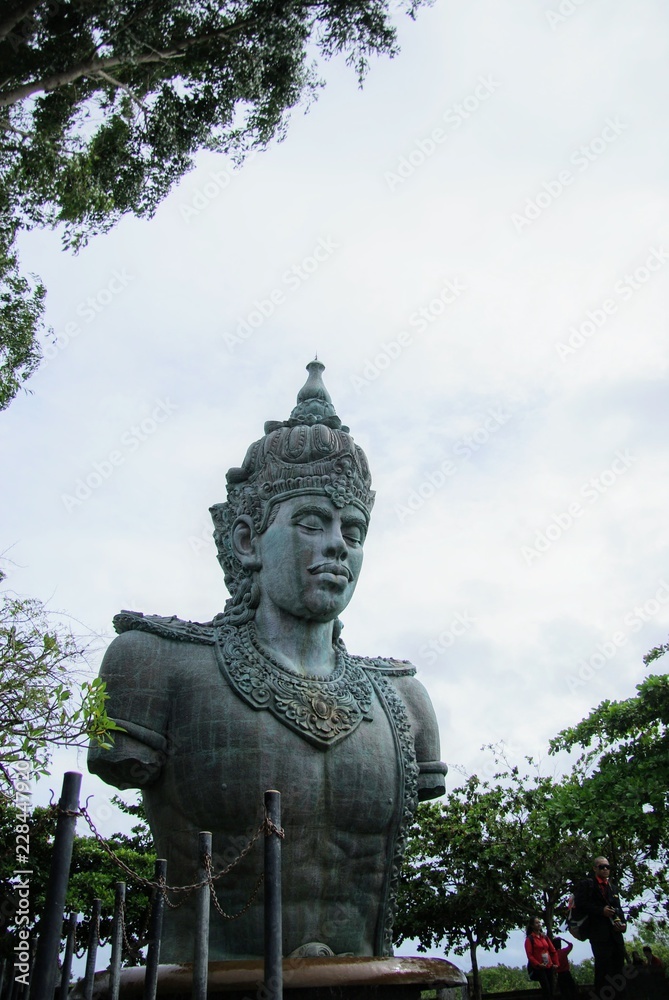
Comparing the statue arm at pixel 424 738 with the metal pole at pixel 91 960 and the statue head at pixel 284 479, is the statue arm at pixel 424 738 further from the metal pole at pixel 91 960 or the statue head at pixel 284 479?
the metal pole at pixel 91 960

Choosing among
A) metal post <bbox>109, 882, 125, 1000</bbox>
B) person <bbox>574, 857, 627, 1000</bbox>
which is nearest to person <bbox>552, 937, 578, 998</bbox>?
person <bbox>574, 857, 627, 1000</bbox>

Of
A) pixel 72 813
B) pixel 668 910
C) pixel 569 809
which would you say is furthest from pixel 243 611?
pixel 668 910

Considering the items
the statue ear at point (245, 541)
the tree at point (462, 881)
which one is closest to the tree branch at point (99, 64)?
the statue ear at point (245, 541)

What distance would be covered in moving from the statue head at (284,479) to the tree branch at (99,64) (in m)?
3.53

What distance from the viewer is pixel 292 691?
25.6 ft

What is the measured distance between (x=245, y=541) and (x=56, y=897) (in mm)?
4141

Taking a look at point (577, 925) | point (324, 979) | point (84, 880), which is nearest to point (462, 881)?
point (84, 880)

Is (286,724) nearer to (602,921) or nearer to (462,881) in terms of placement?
(602,921)

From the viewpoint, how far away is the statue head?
8461 millimetres

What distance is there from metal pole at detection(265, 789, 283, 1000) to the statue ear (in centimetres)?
276

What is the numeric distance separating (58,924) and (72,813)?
57cm

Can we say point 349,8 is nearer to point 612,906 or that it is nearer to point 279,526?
point 279,526

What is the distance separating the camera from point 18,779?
7.47 metres

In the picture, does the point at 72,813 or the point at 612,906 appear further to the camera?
the point at 612,906
